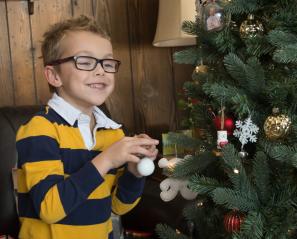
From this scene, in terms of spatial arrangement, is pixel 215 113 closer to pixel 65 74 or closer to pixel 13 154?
pixel 65 74

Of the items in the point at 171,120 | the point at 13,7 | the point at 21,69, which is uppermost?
the point at 13,7

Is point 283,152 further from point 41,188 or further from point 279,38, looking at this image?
point 41,188

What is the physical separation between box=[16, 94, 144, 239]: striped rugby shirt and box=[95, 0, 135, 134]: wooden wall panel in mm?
942

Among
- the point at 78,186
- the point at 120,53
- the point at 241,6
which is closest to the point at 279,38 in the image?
the point at 241,6

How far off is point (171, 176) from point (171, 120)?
1126 mm

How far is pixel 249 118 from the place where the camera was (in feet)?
2.92

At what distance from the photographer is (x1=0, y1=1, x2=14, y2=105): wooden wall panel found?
1821mm

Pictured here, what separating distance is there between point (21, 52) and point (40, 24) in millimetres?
154

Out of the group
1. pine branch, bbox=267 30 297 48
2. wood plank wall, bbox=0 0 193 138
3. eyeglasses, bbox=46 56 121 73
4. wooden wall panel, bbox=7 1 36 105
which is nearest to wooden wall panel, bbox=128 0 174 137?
wood plank wall, bbox=0 0 193 138

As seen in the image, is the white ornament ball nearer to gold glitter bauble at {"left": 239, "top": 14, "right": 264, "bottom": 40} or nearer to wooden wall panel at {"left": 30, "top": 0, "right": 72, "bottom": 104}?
gold glitter bauble at {"left": 239, "top": 14, "right": 264, "bottom": 40}

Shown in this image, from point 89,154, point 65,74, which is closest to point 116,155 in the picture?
point 89,154

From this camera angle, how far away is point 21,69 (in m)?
1.86

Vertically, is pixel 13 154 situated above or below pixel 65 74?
below

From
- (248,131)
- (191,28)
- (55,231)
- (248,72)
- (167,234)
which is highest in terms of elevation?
(191,28)
